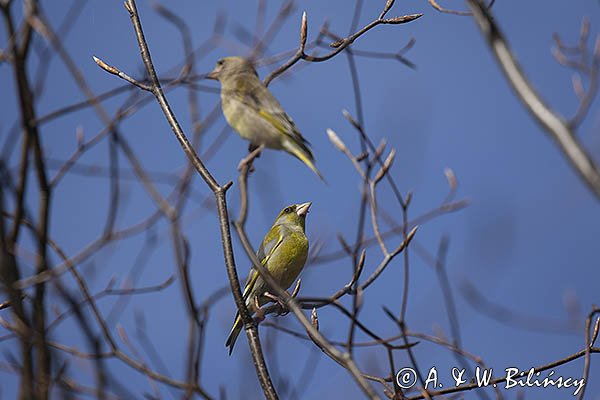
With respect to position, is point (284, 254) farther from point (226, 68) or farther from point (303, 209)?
point (226, 68)

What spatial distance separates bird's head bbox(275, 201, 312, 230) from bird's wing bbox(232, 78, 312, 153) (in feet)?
1.32

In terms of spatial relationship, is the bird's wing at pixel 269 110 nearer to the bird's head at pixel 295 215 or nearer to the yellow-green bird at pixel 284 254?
the bird's head at pixel 295 215

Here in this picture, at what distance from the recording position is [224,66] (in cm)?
637

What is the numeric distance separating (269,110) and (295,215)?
0.81 meters

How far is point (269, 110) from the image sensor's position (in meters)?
5.72

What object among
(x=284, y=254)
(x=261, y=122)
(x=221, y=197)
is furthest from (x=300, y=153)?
(x=221, y=197)

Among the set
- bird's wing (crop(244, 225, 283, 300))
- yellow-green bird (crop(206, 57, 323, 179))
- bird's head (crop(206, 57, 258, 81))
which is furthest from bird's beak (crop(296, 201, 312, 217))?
bird's head (crop(206, 57, 258, 81))

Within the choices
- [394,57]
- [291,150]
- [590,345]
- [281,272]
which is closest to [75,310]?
[590,345]

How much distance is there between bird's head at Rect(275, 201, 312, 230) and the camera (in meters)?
5.65

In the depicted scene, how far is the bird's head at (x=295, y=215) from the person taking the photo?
→ 18.5ft

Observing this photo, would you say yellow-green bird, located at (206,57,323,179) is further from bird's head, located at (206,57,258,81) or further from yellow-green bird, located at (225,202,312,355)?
yellow-green bird, located at (225,202,312,355)

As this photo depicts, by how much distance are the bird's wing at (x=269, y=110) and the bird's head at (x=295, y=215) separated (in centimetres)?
40

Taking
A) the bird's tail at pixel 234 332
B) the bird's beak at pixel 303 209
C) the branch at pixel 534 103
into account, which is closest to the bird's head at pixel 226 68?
the bird's beak at pixel 303 209

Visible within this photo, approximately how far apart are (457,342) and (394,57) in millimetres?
1695
